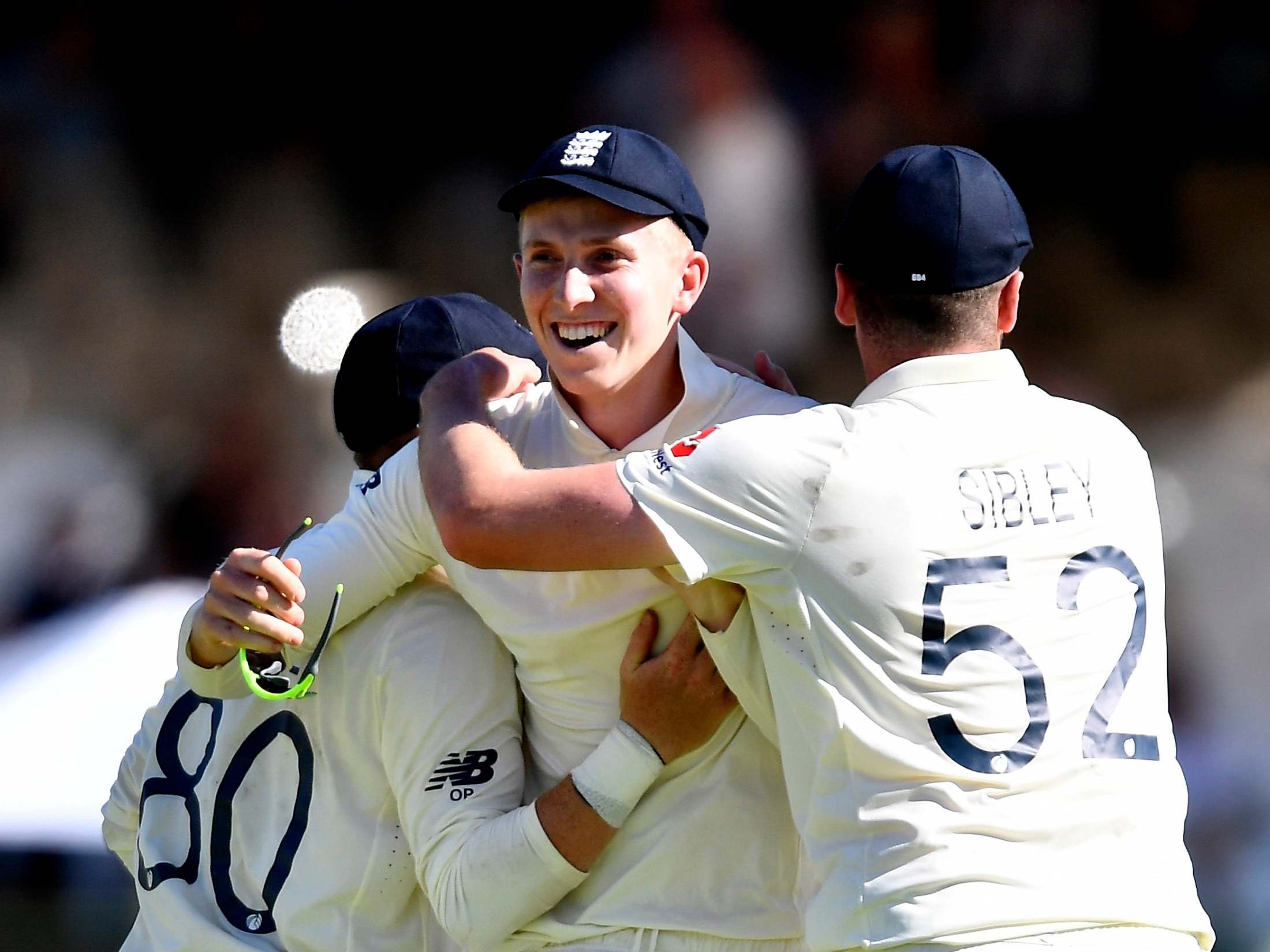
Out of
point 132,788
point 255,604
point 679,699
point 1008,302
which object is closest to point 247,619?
point 255,604

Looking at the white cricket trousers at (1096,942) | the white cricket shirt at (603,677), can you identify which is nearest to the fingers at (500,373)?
the white cricket shirt at (603,677)

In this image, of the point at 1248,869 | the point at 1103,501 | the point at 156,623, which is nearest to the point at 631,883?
the point at 1103,501

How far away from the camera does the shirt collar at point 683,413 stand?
2.04 metres

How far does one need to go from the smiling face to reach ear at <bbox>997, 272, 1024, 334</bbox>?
17.8 inches

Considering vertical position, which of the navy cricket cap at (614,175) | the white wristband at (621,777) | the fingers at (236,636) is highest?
the navy cricket cap at (614,175)

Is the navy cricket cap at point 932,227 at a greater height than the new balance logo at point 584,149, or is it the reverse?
the new balance logo at point 584,149

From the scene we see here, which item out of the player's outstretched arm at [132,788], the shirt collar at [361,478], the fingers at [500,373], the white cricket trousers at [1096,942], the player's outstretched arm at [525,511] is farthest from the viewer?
the player's outstretched arm at [132,788]

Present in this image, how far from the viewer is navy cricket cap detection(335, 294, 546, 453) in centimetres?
229

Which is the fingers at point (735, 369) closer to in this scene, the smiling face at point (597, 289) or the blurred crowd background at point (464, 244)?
the smiling face at point (597, 289)

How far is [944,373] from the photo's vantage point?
5.88 feet

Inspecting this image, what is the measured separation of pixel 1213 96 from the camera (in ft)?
12.1

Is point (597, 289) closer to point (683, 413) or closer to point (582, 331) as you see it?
point (582, 331)

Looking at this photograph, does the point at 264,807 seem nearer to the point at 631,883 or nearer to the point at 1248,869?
the point at 631,883

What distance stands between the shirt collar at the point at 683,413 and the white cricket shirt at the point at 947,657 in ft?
0.86
